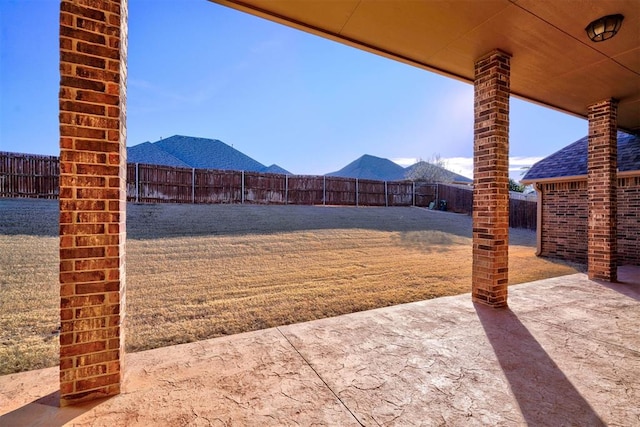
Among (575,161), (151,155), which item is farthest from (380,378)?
(151,155)

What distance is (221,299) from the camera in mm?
4402

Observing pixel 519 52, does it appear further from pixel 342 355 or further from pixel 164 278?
pixel 164 278

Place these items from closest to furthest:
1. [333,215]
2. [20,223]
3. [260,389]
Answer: [260,389] < [20,223] < [333,215]

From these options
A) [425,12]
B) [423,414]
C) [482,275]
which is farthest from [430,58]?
[423,414]

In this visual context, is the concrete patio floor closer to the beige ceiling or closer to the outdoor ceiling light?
the outdoor ceiling light

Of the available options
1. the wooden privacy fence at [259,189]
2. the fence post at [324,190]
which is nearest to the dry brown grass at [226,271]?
the wooden privacy fence at [259,189]

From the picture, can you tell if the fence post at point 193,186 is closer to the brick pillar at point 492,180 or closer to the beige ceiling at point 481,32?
the beige ceiling at point 481,32

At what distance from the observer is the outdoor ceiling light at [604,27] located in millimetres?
2920

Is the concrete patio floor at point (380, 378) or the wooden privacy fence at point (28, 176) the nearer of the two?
the concrete patio floor at point (380, 378)

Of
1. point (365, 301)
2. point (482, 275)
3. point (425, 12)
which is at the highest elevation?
point (425, 12)

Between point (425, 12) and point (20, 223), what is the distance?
33.8 feet

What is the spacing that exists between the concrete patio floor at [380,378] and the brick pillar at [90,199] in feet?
0.94

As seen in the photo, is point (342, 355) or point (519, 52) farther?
point (519, 52)

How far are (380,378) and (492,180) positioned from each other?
9.21 ft
